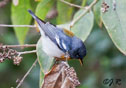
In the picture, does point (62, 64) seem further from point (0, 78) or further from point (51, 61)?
point (0, 78)

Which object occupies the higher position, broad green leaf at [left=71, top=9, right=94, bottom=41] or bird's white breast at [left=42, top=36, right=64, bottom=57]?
broad green leaf at [left=71, top=9, right=94, bottom=41]

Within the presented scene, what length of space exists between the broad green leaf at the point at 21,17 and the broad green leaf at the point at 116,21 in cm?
94

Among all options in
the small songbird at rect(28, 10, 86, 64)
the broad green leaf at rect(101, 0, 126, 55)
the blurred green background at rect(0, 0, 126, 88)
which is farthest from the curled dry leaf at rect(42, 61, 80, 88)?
the blurred green background at rect(0, 0, 126, 88)

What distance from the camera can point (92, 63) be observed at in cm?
407

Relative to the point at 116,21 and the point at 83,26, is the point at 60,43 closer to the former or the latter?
the point at 83,26

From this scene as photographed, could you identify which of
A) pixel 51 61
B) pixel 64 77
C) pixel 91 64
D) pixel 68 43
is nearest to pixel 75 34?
pixel 68 43

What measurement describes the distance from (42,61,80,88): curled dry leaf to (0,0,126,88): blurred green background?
1.12 m

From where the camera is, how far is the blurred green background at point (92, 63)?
12.0 feet

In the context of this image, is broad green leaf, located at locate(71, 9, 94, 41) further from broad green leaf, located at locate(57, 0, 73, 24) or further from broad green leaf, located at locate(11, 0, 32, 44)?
broad green leaf, located at locate(11, 0, 32, 44)

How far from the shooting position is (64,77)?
217cm

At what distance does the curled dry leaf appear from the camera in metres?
2.06

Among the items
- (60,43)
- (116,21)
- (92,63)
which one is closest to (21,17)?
(60,43)

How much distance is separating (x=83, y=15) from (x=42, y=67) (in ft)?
2.10

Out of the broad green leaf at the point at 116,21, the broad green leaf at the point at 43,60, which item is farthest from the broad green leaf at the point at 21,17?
the broad green leaf at the point at 116,21
